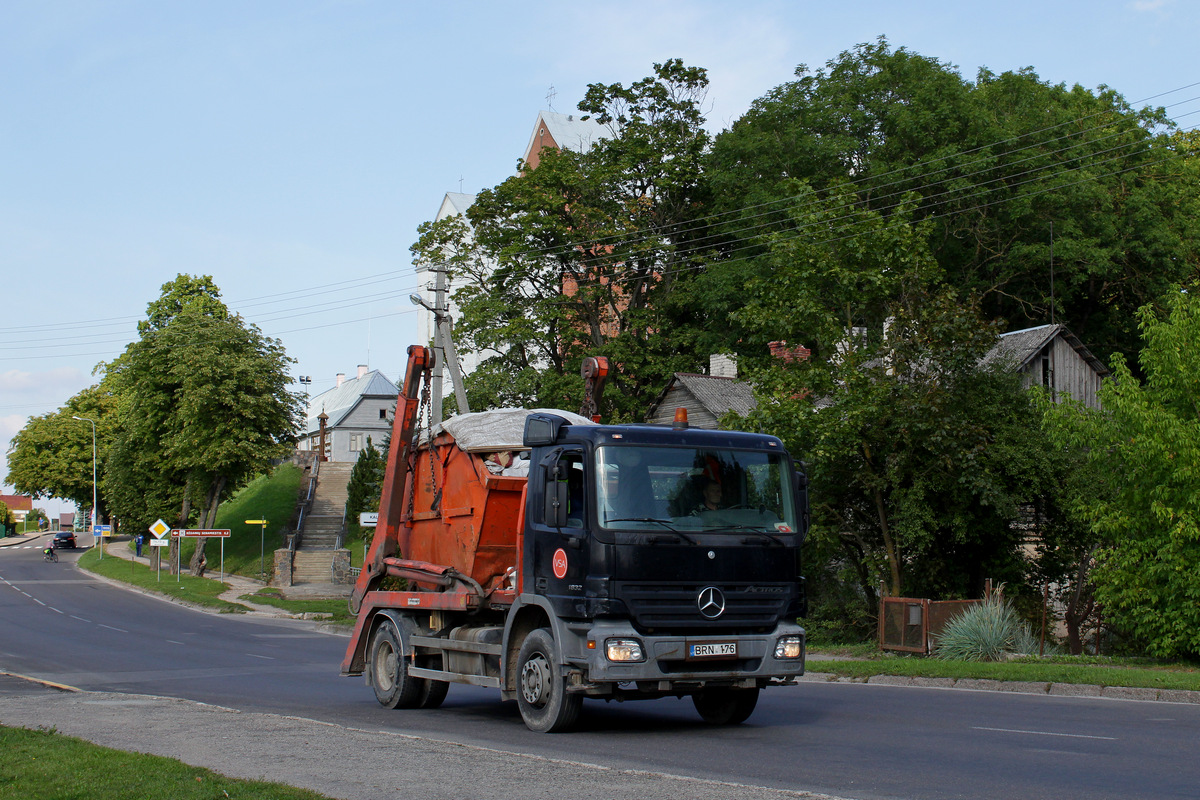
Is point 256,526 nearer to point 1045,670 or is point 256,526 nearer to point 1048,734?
point 1045,670

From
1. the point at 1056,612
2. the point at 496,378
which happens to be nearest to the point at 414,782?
the point at 1056,612

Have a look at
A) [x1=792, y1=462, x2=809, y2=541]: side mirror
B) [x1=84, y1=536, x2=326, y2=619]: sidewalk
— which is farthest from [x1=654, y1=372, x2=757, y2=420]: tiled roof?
[x1=792, y1=462, x2=809, y2=541]: side mirror

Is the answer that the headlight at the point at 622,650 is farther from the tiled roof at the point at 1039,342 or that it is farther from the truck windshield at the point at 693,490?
the tiled roof at the point at 1039,342

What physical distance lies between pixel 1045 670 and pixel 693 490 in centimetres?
808

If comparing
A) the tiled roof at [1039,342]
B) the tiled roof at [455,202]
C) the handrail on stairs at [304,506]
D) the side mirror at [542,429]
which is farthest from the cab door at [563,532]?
the tiled roof at [455,202]

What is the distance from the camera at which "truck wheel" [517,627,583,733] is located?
10391 millimetres

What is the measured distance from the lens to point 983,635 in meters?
19.2

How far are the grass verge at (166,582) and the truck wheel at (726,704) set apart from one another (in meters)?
30.3

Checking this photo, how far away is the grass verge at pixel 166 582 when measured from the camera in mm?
40934

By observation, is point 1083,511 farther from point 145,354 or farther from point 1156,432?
point 145,354

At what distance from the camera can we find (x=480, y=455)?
12.2 meters

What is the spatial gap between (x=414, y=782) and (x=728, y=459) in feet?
14.6

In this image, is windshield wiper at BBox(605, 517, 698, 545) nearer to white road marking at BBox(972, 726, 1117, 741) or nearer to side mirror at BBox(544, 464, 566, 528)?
side mirror at BBox(544, 464, 566, 528)

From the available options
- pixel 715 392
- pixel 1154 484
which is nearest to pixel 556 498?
pixel 1154 484
